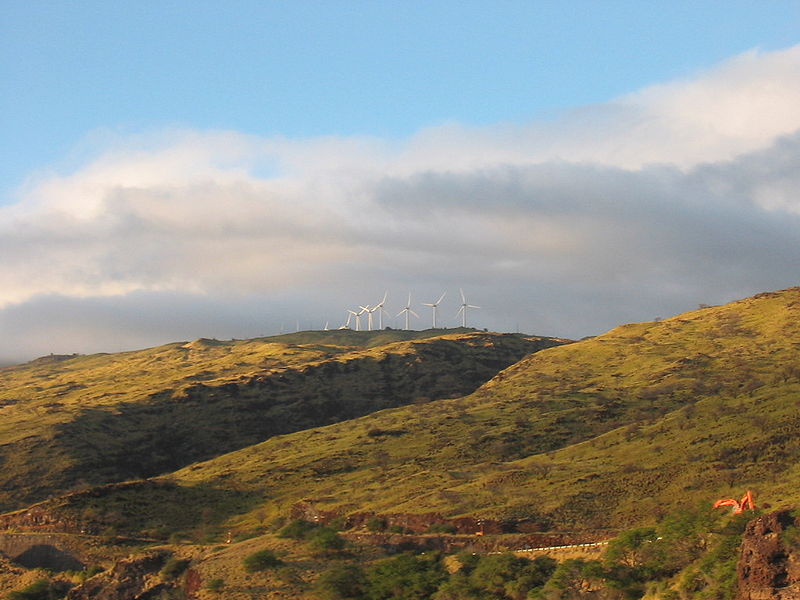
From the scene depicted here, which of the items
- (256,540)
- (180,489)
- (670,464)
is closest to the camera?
(256,540)

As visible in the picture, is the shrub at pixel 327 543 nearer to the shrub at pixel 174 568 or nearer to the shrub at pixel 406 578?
the shrub at pixel 406 578

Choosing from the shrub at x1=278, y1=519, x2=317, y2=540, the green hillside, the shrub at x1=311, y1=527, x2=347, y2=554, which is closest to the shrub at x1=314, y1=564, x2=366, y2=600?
the shrub at x1=311, y1=527, x2=347, y2=554

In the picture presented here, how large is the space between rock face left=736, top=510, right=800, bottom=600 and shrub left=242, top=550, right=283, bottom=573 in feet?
137

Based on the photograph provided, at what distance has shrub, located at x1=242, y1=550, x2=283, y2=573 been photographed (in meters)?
95.1

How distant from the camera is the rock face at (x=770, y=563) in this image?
2694 inches

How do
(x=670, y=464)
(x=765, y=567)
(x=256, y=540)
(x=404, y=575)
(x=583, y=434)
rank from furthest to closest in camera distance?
(x=583, y=434), (x=670, y=464), (x=256, y=540), (x=404, y=575), (x=765, y=567)

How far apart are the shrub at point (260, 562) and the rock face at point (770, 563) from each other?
4172 cm

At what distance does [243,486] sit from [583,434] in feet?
196

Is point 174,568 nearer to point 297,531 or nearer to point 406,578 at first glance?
point 297,531

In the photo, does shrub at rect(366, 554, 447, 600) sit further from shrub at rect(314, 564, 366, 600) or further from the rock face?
the rock face

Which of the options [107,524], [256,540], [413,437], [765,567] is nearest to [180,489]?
[107,524]

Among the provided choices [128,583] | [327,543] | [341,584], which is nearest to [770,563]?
[341,584]

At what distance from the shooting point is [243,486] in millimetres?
179250

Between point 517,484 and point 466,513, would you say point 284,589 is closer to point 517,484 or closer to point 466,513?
point 466,513
